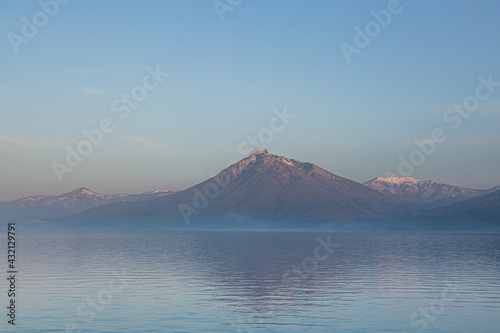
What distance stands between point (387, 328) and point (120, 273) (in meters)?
46.8

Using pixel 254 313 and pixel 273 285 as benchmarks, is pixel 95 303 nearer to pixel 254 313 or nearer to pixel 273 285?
pixel 254 313

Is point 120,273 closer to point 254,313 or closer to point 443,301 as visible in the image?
point 254,313

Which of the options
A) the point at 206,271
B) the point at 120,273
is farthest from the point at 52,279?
the point at 206,271

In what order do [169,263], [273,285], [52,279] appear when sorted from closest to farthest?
[273,285] → [52,279] → [169,263]

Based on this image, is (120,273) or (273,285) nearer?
(273,285)

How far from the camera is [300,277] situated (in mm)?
78562

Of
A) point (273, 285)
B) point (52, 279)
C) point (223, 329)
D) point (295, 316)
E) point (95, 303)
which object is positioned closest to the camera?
point (223, 329)

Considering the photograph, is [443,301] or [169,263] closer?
[443,301]

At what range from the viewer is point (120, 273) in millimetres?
82562

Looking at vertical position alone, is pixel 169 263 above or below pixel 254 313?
above

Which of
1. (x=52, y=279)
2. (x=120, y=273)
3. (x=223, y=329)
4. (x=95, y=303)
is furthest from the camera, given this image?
(x=120, y=273)

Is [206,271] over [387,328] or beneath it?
over

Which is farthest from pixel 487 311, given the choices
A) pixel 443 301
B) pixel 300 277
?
pixel 300 277

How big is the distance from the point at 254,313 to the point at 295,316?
3547 millimetres
